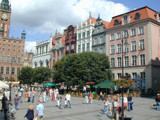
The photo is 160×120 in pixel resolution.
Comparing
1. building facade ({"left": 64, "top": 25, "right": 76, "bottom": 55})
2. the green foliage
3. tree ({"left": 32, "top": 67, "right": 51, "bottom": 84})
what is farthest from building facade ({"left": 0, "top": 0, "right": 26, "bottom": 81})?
the green foliage

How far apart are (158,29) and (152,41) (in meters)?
4.75

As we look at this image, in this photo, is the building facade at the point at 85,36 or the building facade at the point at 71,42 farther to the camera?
the building facade at the point at 71,42

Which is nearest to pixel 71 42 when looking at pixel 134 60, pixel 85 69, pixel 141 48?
pixel 134 60

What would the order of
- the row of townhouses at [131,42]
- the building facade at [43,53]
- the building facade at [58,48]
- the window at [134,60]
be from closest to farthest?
the row of townhouses at [131,42] → the window at [134,60] → the building facade at [58,48] → the building facade at [43,53]

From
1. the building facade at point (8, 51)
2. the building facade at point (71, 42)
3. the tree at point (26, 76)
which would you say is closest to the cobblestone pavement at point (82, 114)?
the building facade at point (71, 42)

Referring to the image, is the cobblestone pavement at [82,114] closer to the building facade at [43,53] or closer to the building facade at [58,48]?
the building facade at [58,48]

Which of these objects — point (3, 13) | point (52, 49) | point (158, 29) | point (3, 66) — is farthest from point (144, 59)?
point (3, 13)

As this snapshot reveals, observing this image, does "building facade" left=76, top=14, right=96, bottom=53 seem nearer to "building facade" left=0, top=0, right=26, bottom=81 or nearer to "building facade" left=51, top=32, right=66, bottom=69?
"building facade" left=51, top=32, right=66, bottom=69

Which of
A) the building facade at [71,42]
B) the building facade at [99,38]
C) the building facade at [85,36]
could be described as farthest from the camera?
the building facade at [71,42]

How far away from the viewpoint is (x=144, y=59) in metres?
40.0

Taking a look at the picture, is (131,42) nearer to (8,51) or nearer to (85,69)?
(85,69)

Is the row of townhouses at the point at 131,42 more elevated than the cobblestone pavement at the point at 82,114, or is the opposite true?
the row of townhouses at the point at 131,42

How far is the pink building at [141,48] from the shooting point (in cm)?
3894

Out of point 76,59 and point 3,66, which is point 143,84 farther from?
point 3,66
